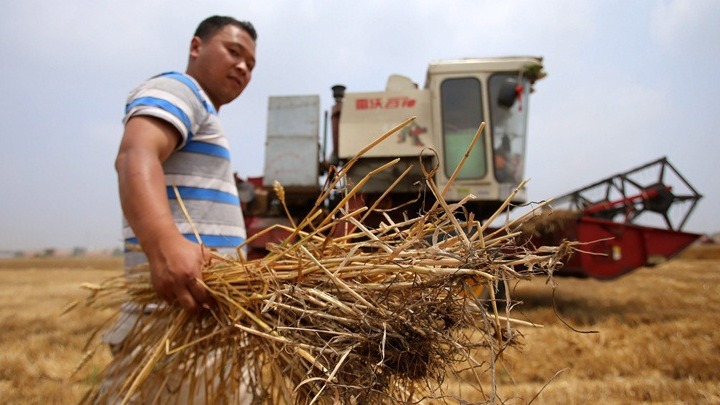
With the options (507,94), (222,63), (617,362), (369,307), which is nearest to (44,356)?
(222,63)

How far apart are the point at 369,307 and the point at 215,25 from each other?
140cm

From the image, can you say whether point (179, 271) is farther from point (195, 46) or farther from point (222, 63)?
point (195, 46)

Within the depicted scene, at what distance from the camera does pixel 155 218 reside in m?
1.08

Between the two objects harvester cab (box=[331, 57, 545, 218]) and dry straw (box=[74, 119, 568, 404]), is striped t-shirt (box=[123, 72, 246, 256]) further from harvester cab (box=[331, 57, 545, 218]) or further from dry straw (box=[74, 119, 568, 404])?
harvester cab (box=[331, 57, 545, 218])

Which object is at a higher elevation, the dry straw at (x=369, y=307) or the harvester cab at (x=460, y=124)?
the harvester cab at (x=460, y=124)

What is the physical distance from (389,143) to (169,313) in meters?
4.06

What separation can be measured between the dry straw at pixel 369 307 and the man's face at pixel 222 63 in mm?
844

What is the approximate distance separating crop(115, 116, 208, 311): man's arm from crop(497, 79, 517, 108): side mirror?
4.51 meters

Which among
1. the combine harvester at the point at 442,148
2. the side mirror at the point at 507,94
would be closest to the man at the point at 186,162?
the combine harvester at the point at 442,148

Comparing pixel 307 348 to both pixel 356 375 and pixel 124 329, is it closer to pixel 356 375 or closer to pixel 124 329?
pixel 356 375

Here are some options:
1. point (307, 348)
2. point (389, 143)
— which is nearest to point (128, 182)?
point (307, 348)

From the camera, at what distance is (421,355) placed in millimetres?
843

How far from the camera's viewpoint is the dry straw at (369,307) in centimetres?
77

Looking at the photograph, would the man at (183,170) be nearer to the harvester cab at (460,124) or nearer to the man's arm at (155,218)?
the man's arm at (155,218)
